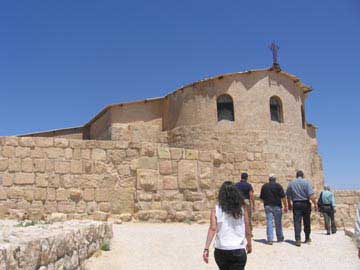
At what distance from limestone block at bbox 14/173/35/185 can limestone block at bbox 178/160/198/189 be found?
4219mm

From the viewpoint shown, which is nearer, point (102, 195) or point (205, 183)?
point (102, 195)

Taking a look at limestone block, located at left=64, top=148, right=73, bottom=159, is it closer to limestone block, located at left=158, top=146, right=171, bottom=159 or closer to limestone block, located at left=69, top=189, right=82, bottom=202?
limestone block, located at left=69, top=189, right=82, bottom=202

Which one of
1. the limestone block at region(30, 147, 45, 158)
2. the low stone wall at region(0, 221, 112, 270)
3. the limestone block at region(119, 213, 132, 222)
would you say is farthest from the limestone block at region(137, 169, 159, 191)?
the low stone wall at region(0, 221, 112, 270)

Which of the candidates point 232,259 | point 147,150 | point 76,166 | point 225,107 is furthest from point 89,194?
point 225,107

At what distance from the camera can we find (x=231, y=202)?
4.83 metres

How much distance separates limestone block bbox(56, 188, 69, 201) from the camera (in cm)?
1110

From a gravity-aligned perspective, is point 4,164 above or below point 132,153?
below

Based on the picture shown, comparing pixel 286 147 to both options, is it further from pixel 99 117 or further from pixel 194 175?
pixel 99 117

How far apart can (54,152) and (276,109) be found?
1293cm

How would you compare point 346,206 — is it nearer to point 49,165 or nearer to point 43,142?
point 49,165

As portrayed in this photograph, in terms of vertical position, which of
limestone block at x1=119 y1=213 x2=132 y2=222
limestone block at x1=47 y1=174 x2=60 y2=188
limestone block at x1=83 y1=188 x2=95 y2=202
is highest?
limestone block at x1=47 y1=174 x2=60 y2=188

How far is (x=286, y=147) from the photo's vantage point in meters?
19.9

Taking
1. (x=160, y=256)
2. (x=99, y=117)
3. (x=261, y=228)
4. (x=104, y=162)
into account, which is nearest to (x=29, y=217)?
(x=104, y=162)

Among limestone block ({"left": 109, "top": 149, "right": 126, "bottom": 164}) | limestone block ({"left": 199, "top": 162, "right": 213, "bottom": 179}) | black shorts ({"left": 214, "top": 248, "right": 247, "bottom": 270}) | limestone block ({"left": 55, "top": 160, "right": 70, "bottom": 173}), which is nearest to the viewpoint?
black shorts ({"left": 214, "top": 248, "right": 247, "bottom": 270})
